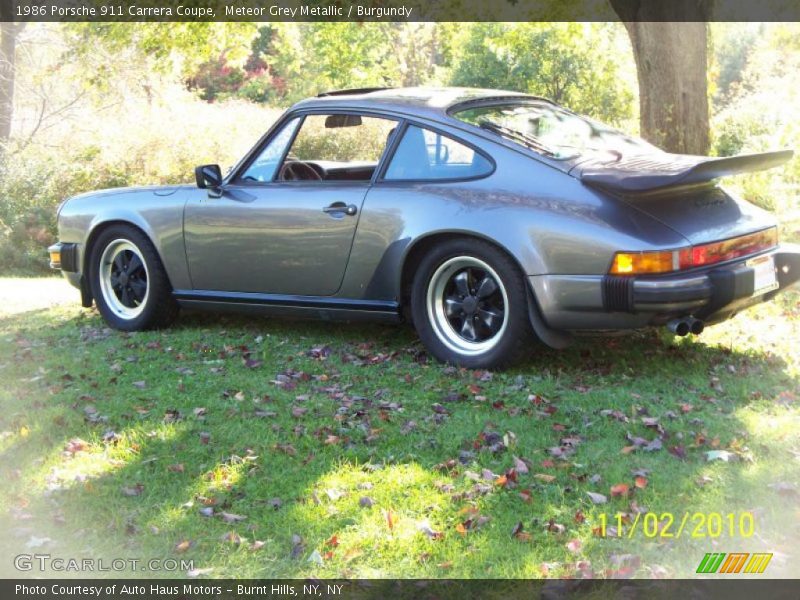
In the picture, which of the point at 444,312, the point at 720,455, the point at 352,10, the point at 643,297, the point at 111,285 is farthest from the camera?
the point at 352,10

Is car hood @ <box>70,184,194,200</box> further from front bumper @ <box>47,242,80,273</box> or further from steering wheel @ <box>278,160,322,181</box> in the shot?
steering wheel @ <box>278,160,322,181</box>

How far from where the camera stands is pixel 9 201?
13969 millimetres

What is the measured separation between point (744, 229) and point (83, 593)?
13.6 feet

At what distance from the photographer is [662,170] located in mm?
5367

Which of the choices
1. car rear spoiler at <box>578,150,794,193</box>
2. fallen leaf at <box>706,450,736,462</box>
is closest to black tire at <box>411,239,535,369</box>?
car rear spoiler at <box>578,150,794,193</box>

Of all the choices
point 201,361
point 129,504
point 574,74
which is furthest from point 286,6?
point 574,74

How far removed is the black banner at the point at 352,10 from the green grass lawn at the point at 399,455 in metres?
4.59

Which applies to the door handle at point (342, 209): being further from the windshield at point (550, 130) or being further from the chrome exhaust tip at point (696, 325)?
the chrome exhaust tip at point (696, 325)

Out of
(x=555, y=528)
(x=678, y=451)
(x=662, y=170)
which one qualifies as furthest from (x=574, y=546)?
(x=662, y=170)

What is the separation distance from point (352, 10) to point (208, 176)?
5358 millimetres

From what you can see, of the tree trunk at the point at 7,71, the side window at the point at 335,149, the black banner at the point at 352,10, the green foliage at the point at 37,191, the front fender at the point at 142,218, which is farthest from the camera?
the tree trunk at the point at 7,71

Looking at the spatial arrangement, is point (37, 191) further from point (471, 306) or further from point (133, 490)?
point (133, 490)

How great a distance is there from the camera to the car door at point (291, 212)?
21.1ft

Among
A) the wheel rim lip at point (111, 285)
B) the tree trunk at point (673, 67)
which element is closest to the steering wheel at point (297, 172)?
the wheel rim lip at point (111, 285)
